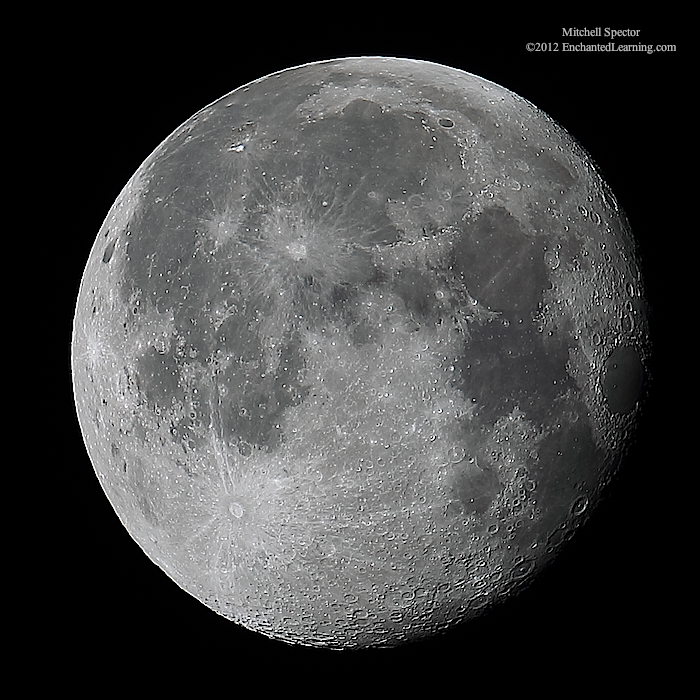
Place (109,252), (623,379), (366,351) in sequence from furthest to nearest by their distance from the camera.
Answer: (109,252)
(623,379)
(366,351)

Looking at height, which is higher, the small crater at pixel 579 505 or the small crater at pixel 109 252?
the small crater at pixel 109 252

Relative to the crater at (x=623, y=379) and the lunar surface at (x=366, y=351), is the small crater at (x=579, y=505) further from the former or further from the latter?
the crater at (x=623, y=379)

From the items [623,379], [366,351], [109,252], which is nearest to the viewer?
[366,351]

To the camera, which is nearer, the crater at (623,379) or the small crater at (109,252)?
the crater at (623,379)

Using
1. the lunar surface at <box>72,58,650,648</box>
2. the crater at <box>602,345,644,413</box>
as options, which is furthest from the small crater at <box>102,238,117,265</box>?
the crater at <box>602,345,644,413</box>

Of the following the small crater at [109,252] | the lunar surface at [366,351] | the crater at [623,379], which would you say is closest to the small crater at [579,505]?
the lunar surface at [366,351]

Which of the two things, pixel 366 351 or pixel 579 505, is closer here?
pixel 366 351

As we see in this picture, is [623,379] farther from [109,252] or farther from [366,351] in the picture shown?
[109,252]

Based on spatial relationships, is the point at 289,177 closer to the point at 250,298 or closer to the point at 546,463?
the point at 250,298

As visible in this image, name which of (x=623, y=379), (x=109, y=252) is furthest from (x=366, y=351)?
(x=109, y=252)
